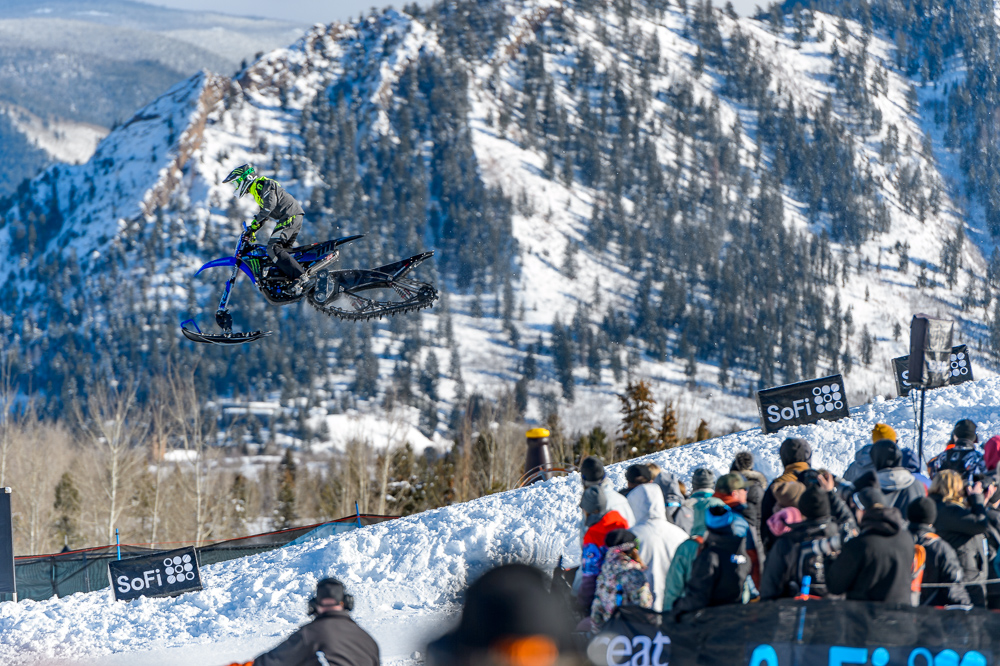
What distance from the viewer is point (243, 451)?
4995 inches

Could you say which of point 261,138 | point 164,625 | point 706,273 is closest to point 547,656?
point 164,625

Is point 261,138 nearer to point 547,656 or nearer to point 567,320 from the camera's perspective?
point 567,320

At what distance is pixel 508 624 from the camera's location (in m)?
2.54

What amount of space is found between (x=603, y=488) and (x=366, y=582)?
29.2 ft

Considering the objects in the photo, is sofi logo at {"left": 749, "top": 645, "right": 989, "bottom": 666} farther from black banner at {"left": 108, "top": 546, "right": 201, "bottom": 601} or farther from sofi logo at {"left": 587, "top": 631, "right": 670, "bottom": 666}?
black banner at {"left": 108, "top": 546, "right": 201, "bottom": 601}

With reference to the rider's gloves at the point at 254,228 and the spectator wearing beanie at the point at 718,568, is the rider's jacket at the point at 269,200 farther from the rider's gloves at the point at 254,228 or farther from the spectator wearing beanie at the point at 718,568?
the spectator wearing beanie at the point at 718,568

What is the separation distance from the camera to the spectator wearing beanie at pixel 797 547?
21.4 ft

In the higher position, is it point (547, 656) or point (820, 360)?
point (547, 656)

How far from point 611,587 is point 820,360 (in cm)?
16645

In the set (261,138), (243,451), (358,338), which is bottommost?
(243,451)

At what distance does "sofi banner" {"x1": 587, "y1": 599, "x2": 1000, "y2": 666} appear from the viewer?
5.94m

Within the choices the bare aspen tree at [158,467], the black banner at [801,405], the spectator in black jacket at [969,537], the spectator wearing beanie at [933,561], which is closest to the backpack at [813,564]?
the spectator wearing beanie at [933,561]

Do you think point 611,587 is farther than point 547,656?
Yes

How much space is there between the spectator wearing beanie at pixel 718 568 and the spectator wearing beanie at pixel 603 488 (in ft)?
3.76
